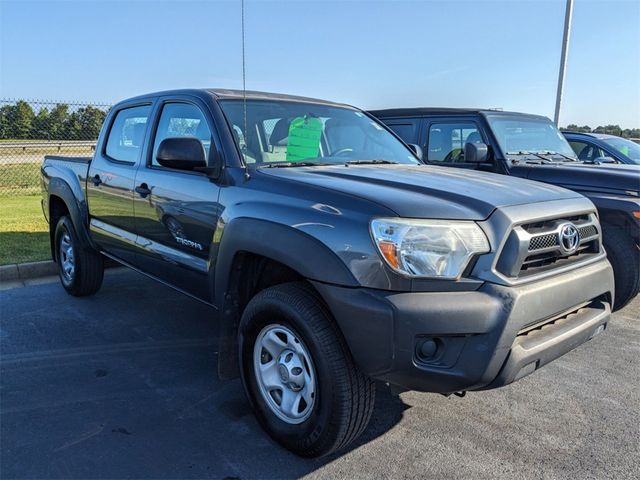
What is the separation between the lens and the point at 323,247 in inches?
95.9

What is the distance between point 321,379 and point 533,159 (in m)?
4.42

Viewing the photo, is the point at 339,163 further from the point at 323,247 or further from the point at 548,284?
the point at 548,284

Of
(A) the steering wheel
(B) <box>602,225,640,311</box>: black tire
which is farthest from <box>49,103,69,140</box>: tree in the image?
(B) <box>602,225,640,311</box>: black tire

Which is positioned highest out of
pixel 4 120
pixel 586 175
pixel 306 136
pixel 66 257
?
pixel 4 120

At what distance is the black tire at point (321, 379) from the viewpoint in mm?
2418

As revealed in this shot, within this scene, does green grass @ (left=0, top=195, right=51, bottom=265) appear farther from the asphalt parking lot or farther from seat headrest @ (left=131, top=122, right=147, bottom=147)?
seat headrest @ (left=131, top=122, right=147, bottom=147)

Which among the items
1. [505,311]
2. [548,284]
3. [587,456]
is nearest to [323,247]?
[505,311]

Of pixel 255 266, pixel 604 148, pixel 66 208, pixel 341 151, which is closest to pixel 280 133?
pixel 341 151

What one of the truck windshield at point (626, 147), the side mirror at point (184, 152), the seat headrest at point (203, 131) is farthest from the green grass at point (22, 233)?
the truck windshield at point (626, 147)

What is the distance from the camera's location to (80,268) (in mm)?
5059

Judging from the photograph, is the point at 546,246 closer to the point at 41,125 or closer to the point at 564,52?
the point at 564,52

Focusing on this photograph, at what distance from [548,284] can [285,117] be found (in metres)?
2.04

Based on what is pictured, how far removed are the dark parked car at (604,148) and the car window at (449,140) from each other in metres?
3.28

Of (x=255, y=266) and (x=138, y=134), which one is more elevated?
(x=138, y=134)
